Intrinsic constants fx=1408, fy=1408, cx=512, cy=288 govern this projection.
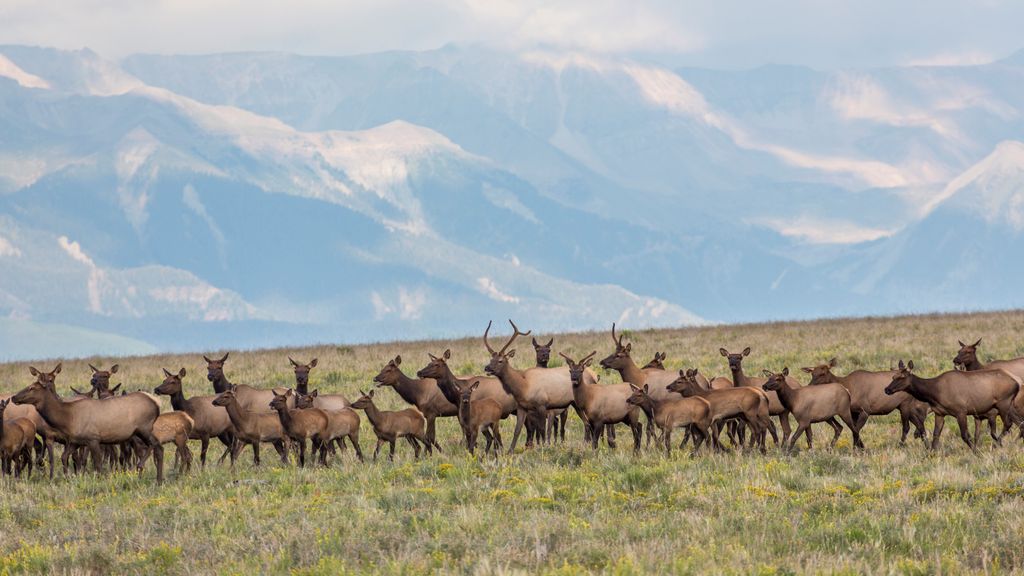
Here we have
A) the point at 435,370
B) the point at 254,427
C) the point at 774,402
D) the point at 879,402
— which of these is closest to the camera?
the point at 254,427

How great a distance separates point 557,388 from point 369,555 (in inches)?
354

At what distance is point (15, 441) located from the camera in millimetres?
20016

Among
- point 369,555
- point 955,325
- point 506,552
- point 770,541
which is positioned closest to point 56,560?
point 369,555

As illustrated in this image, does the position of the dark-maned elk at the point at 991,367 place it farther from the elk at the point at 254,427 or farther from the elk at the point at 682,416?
the elk at the point at 254,427

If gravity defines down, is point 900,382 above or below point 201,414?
above

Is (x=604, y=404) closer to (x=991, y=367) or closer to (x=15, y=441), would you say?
(x=991, y=367)

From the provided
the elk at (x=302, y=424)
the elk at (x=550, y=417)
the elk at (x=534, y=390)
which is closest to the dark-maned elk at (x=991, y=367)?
the elk at (x=534, y=390)

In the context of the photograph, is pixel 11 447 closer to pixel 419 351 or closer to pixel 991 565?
pixel 991 565

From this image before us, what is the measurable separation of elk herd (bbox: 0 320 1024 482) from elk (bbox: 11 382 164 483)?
0.05ft

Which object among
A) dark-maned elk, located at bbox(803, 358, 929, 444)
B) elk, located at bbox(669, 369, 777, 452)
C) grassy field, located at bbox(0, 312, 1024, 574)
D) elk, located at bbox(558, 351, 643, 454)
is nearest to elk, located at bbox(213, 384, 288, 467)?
grassy field, located at bbox(0, 312, 1024, 574)

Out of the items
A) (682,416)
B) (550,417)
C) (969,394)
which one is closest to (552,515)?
(682,416)

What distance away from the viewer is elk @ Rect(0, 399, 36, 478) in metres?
19.9

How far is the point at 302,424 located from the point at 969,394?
32.0 ft

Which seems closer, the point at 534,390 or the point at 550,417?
the point at 534,390
